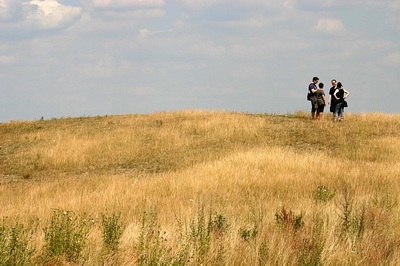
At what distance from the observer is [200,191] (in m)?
11.6

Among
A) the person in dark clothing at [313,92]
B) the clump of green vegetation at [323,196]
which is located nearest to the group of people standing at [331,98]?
the person in dark clothing at [313,92]

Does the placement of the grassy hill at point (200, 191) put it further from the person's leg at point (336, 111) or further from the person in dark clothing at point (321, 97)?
the person in dark clothing at point (321, 97)

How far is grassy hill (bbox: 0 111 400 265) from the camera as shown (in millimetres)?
5836

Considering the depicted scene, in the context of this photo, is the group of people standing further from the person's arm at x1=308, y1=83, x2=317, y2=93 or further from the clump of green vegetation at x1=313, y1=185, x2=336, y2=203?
the clump of green vegetation at x1=313, y1=185, x2=336, y2=203

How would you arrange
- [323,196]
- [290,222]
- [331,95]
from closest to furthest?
1. [290,222]
2. [323,196]
3. [331,95]

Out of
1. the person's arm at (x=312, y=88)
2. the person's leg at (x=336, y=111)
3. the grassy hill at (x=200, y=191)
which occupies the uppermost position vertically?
the person's arm at (x=312, y=88)

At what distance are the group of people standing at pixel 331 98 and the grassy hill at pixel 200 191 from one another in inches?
32.8

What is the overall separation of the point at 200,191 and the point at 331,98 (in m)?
15.7

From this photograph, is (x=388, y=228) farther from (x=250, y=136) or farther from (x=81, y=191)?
(x=250, y=136)

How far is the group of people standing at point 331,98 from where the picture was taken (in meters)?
24.8

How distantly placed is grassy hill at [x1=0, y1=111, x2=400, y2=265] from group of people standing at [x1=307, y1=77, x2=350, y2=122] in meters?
0.83

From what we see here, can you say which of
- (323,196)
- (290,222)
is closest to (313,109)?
(323,196)

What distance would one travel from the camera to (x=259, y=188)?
11805 mm

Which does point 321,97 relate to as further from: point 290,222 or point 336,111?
point 290,222
